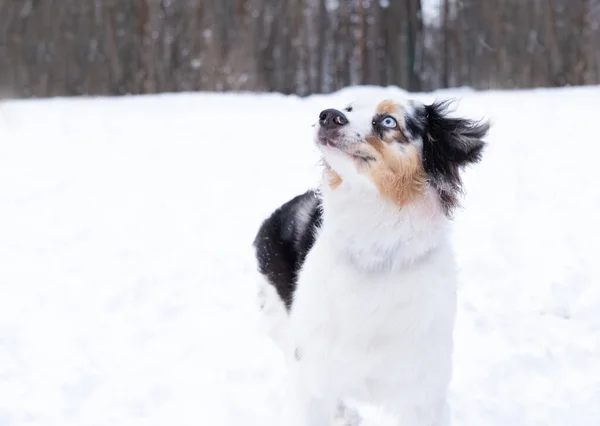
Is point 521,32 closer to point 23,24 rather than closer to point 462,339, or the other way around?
point 462,339

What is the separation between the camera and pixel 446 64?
10375 mm

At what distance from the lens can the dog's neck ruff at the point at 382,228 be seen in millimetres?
3047

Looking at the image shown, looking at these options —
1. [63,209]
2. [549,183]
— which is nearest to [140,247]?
[63,209]

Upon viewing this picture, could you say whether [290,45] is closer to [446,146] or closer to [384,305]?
[446,146]

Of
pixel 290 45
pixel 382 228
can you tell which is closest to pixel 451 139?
pixel 382 228

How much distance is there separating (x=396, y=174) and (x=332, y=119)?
39 centimetres

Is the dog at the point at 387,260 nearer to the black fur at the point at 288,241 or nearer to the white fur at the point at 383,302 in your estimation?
the white fur at the point at 383,302

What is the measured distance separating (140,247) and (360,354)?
12.4ft

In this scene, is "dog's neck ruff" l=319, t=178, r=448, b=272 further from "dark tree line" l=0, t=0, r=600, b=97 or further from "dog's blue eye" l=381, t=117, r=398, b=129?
"dark tree line" l=0, t=0, r=600, b=97

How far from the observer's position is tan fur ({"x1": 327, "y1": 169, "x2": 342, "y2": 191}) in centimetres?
310

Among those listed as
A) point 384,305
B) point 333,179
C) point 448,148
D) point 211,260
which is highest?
point 448,148

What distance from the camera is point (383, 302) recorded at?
3.08 meters

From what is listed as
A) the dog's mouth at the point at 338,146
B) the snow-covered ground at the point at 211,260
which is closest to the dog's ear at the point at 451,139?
the dog's mouth at the point at 338,146

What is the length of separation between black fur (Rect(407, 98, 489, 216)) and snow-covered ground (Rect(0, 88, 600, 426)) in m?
1.07
